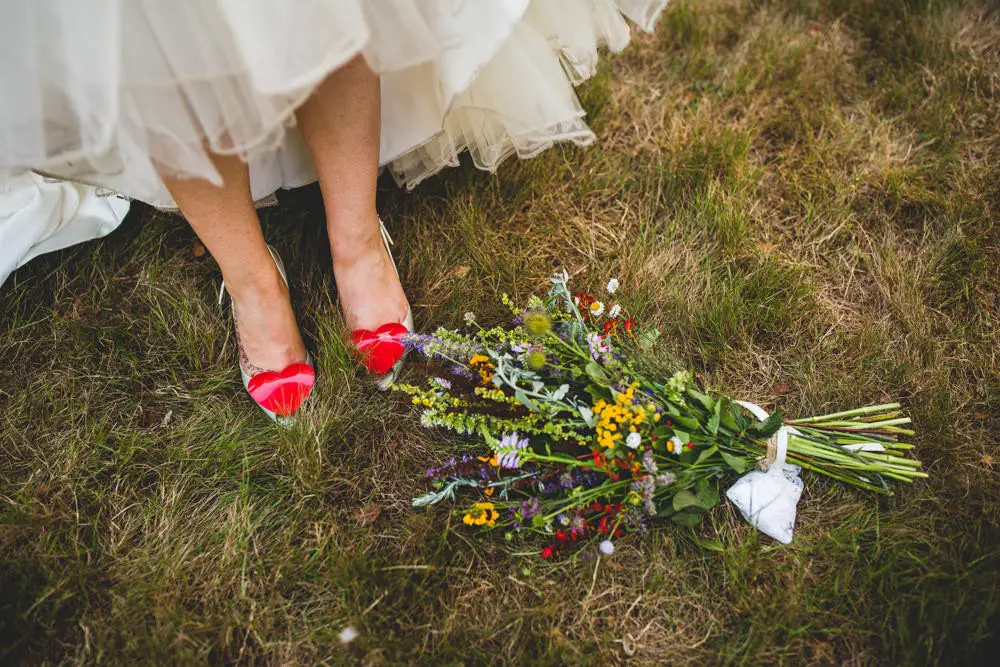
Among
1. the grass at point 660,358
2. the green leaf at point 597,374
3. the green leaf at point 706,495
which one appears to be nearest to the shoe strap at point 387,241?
the grass at point 660,358

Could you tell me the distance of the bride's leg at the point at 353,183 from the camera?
1.32 meters

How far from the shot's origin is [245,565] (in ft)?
4.41

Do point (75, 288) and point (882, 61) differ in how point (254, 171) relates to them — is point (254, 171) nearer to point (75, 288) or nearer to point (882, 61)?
point (75, 288)

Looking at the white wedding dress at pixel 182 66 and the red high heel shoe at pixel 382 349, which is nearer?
the white wedding dress at pixel 182 66

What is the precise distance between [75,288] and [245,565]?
976 mm

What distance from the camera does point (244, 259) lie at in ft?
4.65

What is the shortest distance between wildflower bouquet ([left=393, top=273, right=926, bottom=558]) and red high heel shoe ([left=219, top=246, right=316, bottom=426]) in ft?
0.83

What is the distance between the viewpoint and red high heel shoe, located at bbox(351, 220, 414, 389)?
1.53 metres

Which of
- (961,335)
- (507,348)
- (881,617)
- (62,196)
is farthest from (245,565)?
(961,335)

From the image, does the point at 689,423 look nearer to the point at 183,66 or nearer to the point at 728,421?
the point at 728,421

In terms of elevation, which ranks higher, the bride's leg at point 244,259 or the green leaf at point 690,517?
the bride's leg at point 244,259

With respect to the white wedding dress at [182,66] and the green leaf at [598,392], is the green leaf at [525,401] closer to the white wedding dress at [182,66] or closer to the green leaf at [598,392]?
the green leaf at [598,392]

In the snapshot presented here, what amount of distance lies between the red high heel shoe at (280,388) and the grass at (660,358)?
0.05 meters

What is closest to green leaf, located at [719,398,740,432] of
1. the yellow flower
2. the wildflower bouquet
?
the wildflower bouquet
